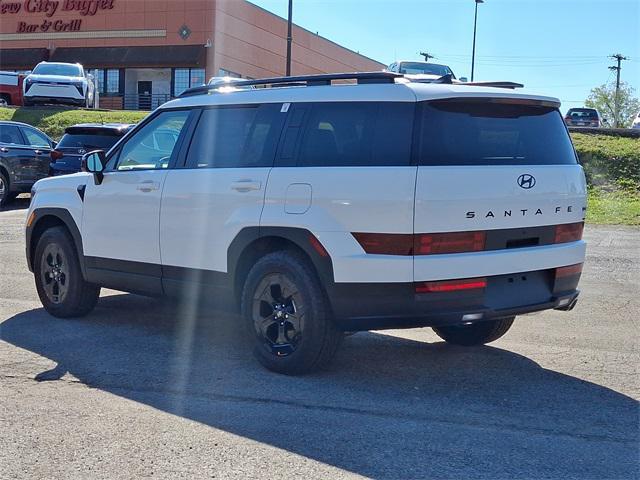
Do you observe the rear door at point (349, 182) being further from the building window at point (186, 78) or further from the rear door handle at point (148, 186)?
the building window at point (186, 78)

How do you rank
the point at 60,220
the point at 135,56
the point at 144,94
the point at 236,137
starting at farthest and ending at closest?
the point at 144,94, the point at 135,56, the point at 60,220, the point at 236,137

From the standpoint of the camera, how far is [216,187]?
6.34 m

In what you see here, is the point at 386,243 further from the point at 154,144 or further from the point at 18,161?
the point at 18,161

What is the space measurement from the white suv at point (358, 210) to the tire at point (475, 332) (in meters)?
0.02

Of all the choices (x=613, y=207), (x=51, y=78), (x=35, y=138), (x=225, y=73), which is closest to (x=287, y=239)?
(x=613, y=207)

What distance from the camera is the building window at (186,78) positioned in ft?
153

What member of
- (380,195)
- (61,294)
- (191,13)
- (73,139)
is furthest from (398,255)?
(191,13)

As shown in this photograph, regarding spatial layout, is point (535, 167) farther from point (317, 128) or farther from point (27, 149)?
point (27, 149)

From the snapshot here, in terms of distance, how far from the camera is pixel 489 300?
18.1 feet

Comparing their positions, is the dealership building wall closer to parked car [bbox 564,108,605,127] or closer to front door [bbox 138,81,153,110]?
front door [bbox 138,81,153,110]

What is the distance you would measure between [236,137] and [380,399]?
233cm

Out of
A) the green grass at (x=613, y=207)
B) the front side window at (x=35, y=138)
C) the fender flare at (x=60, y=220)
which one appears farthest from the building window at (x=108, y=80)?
the fender flare at (x=60, y=220)

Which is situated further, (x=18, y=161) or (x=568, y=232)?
(x=18, y=161)

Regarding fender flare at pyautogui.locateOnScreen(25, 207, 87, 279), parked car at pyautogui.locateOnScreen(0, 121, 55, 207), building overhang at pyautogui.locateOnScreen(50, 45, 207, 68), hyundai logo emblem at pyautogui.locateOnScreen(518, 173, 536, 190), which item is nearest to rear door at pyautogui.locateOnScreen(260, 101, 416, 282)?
hyundai logo emblem at pyautogui.locateOnScreen(518, 173, 536, 190)
